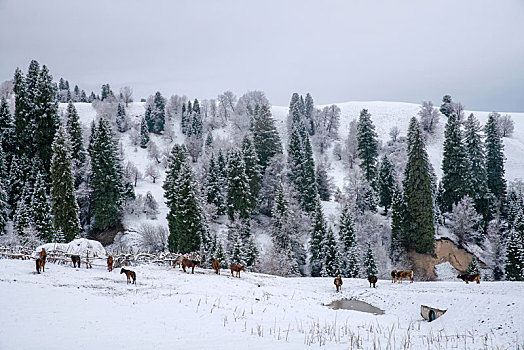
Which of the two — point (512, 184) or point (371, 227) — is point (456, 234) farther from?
point (512, 184)

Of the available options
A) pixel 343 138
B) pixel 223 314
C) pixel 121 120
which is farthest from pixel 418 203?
pixel 121 120

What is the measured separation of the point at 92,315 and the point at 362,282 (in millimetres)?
22033

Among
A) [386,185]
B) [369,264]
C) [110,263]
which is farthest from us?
[386,185]

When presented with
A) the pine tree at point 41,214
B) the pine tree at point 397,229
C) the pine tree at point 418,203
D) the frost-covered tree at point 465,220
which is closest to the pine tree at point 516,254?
the frost-covered tree at point 465,220

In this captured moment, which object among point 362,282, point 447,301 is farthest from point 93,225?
point 447,301

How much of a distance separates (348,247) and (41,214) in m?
38.1

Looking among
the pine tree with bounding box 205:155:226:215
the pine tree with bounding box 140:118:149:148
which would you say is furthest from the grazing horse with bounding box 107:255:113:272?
the pine tree with bounding box 140:118:149:148

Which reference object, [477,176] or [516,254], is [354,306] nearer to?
[516,254]

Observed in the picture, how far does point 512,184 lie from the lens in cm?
6906

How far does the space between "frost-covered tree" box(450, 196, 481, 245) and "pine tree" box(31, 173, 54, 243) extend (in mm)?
54441

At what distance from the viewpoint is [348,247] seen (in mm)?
45875

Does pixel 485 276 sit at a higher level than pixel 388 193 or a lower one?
lower

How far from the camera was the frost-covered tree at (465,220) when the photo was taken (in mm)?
50375

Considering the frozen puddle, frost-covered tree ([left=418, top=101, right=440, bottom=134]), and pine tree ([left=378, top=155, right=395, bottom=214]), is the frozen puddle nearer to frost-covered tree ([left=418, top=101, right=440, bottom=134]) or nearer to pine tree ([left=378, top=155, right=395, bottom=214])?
pine tree ([left=378, top=155, right=395, bottom=214])
